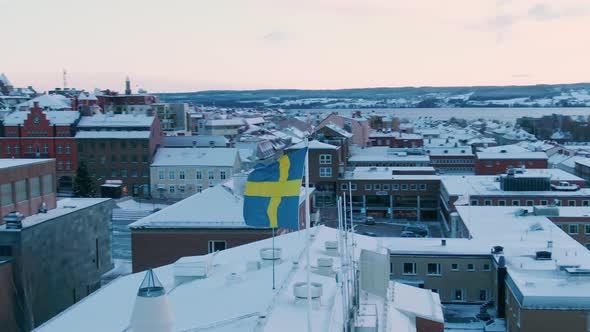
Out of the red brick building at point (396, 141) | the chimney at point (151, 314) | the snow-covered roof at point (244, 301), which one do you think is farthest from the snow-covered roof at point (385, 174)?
the chimney at point (151, 314)

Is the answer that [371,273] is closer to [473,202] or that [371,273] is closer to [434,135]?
[473,202]

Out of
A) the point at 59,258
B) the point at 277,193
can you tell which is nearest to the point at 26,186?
the point at 59,258

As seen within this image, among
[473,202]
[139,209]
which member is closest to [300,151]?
[473,202]

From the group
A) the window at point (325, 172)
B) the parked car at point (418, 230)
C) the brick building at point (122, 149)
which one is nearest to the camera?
the parked car at point (418, 230)

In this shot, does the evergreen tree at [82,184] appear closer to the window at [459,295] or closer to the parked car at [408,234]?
the parked car at [408,234]

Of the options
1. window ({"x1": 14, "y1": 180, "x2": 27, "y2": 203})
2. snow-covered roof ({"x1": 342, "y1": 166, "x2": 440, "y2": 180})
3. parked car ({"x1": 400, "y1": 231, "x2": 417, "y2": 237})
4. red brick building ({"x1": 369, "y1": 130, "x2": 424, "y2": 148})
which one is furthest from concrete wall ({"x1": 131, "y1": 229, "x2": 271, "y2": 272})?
red brick building ({"x1": 369, "y1": 130, "x2": 424, "y2": 148})

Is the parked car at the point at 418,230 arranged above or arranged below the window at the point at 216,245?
below

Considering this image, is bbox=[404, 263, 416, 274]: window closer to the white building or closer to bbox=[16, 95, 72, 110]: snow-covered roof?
the white building
